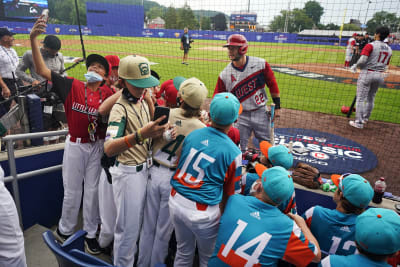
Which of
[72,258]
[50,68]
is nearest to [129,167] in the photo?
[72,258]

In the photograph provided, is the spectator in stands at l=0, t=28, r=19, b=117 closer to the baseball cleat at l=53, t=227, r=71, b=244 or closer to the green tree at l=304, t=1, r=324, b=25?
the baseball cleat at l=53, t=227, r=71, b=244

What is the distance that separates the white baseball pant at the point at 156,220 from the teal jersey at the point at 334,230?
1.13 meters

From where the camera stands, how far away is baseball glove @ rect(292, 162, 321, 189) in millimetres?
2828

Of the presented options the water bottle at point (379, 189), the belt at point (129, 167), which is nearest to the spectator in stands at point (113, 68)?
the belt at point (129, 167)

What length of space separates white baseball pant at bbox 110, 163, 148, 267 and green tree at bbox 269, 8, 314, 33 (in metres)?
6.35

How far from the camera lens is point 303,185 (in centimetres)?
288

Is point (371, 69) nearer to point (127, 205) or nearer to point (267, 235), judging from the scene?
point (267, 235)

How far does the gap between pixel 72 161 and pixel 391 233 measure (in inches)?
99.9

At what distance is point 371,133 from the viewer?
651cm

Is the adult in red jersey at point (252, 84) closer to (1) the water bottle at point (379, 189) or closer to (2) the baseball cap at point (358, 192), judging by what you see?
(1) the water bottle at point (379, 189)

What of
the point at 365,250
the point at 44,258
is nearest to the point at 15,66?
the point at 44,258

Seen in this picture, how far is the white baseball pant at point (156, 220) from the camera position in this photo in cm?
225

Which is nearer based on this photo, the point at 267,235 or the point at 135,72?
the point at 267,235

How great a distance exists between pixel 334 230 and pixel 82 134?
224 cm
